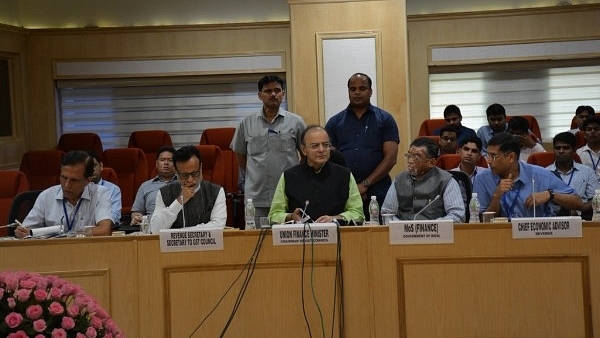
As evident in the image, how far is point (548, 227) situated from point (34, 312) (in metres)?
2.55

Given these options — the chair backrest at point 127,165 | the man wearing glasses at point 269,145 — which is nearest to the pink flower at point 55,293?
the man wearing glasses at point 269,145

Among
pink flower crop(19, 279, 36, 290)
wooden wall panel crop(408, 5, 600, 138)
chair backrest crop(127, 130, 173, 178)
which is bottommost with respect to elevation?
pink flower crop(19, 279, 36, 290)

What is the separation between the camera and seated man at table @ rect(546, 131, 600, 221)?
6051 millimetres

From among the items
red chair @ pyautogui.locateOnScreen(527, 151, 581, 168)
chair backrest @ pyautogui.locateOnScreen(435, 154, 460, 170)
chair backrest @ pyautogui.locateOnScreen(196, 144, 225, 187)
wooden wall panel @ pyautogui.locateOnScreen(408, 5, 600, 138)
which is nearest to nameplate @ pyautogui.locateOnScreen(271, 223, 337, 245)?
chair backrest @ pyautogui.locateOnScreen(435, 154, 460, 170)

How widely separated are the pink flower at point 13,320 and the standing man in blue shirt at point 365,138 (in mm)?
3440

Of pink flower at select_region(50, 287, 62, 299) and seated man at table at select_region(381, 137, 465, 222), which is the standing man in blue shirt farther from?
pink flower at select_region(50, 287, 62, 299)

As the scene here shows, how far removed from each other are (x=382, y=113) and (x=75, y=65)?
475 centimetres

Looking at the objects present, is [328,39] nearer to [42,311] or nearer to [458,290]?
[458,290]

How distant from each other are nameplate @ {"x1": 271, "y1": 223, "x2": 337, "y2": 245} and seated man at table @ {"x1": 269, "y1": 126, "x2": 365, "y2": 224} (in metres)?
0.43

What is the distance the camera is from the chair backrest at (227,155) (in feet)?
23.2

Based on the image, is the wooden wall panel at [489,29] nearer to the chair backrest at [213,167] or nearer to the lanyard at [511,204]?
the chair backrest at [213,167]

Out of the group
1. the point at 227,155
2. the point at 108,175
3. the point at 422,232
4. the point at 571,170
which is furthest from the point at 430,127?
the point at 422,232

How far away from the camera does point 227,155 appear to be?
7480 mm

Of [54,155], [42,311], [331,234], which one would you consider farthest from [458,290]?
[54,155]
